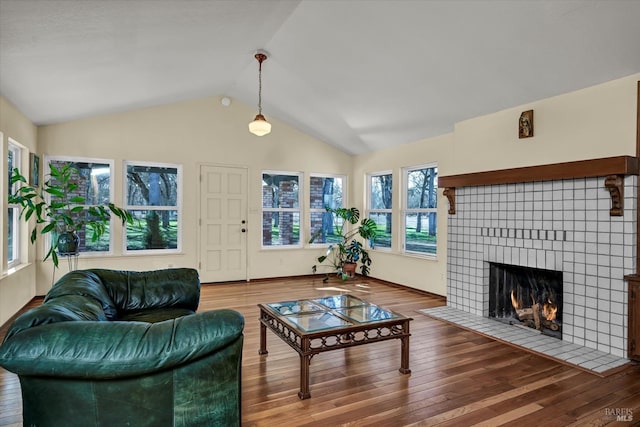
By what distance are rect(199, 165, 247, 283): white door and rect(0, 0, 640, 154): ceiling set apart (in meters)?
1.47

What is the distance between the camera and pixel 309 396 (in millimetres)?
2404

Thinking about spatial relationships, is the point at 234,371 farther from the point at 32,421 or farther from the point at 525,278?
the point at 525,278

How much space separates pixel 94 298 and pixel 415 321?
3.13m

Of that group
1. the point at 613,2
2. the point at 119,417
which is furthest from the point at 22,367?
the point at 613,2

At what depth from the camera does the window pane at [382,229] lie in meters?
6.43

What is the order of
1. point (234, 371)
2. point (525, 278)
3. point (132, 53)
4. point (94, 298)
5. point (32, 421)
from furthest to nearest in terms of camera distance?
1. point (525, 278)
2. point (132, 53)
3. point (94, 298)
4. point (234, 371)
5. point (32, 421)

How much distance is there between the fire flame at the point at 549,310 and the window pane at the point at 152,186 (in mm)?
5163

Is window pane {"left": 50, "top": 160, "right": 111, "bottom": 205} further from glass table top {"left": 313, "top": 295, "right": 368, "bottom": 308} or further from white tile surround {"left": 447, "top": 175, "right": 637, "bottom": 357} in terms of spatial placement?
white tile surround {"left": 447, "top": 175, "right": 637, "bottom": 357}

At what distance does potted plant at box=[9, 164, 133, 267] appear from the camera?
4068 millimetres

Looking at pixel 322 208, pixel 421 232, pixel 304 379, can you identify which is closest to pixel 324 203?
pixel 322 208

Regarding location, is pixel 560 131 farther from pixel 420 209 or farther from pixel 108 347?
pixel 108 347

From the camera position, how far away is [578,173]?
328 centimetres

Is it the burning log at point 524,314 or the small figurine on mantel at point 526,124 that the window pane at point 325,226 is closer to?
the burning log at point 524,314

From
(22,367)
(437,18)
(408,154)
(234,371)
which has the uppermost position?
(437,18)
